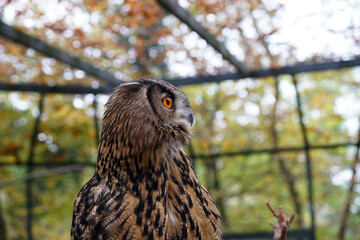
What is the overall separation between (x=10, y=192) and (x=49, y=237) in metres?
0.99

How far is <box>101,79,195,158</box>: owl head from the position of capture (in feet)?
5.03

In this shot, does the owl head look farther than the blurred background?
No

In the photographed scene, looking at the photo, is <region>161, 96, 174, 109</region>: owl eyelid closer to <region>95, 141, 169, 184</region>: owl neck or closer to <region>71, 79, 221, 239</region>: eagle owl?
<region>71, 79, 221, 239</region>: eagle owl

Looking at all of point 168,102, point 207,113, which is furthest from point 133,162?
point 207,113

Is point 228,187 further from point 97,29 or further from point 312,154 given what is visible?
point 97,29

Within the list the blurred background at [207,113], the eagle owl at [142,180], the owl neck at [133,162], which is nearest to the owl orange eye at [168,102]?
the eagle owl at [142,180]

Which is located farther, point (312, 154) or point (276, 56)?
point (312, 154)

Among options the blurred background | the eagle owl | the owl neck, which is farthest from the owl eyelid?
the blurred background

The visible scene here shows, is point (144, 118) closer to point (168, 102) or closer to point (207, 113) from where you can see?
point (168, 102)

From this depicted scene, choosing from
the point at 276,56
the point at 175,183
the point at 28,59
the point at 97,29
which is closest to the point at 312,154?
the point at 276,56

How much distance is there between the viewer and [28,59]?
16.7 feet

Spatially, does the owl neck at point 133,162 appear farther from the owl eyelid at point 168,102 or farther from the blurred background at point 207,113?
the blurred background at point 207,113

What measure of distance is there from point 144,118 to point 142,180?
0.23m

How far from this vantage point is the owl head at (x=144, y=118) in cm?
153
